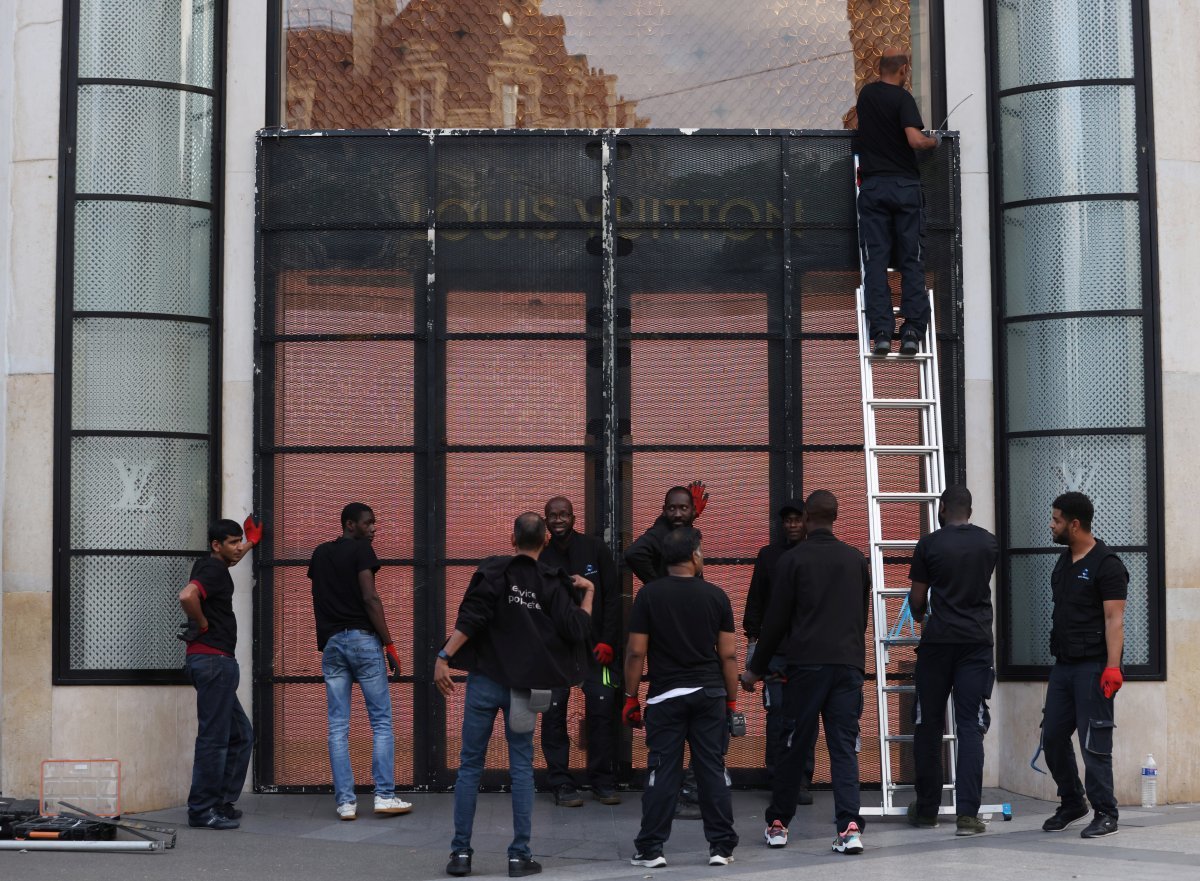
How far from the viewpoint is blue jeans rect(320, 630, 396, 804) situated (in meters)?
10.1

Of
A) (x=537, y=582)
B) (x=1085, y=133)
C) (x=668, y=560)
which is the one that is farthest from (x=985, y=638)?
(x=1085, y=133)

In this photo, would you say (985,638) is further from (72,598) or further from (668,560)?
(72,598)

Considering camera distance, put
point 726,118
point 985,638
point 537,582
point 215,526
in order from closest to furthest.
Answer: point 537,582, point 985,638, point 215,526, point 726,118

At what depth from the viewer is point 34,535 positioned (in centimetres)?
1050

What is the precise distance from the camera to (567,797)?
34.2 feet

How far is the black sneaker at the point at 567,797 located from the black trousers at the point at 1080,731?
2.89 meters

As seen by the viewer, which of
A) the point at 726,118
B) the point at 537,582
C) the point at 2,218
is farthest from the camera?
the point at 726,118

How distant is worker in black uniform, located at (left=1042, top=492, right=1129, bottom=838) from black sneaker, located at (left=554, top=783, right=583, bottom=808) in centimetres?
286

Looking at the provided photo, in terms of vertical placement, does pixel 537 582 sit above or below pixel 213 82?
below

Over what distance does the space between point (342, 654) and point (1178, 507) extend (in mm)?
5373

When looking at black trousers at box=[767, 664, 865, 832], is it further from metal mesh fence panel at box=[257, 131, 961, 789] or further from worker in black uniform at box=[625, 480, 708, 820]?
metal mesh fence panel at box=[257, 131, 961, 789]

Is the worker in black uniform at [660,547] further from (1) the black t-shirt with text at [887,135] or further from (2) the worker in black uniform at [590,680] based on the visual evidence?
(1) the black t-shirt with text at [887,135]

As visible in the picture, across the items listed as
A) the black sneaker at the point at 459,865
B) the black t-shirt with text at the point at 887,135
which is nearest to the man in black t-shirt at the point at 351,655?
the black sneaker at the point at 459,865

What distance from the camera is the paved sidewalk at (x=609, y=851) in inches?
323
